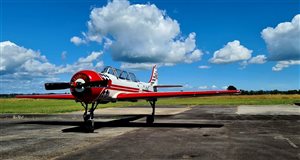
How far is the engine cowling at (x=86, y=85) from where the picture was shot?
1516 cm

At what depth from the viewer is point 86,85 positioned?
1520 centimetres

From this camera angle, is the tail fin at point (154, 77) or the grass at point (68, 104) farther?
the grass at point (68, 104)

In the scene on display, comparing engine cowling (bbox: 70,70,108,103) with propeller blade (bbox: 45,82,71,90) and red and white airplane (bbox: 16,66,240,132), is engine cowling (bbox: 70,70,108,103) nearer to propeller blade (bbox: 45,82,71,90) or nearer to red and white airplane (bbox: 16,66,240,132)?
red and white airplane (bbox: 16,66,240,132)

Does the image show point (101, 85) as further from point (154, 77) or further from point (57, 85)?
point (154, 77)

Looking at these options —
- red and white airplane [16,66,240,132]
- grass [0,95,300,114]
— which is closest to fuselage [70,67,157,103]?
red and white airplane [16,66,240,132]

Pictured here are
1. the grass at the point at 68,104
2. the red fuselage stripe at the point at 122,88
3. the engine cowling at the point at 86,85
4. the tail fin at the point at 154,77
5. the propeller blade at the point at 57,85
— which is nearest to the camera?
the engine cowling at the point at 86,85

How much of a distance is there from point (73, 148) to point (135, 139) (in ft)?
8.85

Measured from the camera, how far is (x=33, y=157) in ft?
29.1

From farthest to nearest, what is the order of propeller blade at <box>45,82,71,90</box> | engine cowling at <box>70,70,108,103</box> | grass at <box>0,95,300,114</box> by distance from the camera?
grass at <box>0,95,300,114</box>, propeller blade at <box>45,82,71,90</box>, engine cowling at <box>70,70,108,103</box>

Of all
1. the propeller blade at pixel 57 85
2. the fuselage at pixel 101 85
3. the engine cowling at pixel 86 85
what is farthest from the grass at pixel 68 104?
the propeller blade at pixel 57 85

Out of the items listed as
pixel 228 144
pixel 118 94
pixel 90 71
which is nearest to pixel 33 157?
pixel 228 144

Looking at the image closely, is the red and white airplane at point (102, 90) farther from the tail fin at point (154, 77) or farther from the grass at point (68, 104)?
the grass at point (68, 104)

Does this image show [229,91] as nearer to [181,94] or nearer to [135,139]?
[181,94]

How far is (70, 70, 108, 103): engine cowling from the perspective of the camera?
49.8ft
